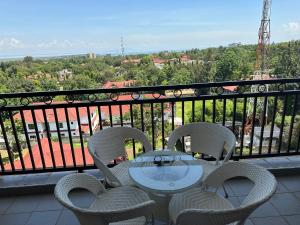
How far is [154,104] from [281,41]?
3.22 meters

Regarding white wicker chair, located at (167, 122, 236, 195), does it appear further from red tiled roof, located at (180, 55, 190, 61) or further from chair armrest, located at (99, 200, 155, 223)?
red tiled roof, located at (180, 55, 190, 61)

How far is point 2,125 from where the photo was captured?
7.95 ft

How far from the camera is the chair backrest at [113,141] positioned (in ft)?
6.68

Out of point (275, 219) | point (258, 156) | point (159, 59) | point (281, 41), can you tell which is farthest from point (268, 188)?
point (281, 41)

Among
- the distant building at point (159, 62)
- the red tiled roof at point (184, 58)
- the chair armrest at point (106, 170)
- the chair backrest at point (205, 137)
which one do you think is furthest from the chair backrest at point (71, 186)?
the red tiled roof at point (184, 58)

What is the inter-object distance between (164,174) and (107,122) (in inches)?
45.3

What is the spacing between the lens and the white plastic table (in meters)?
1.50

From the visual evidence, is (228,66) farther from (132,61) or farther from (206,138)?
(132,61)

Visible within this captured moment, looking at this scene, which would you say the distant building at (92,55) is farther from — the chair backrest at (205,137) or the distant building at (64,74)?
the chair backrest at (205,137)

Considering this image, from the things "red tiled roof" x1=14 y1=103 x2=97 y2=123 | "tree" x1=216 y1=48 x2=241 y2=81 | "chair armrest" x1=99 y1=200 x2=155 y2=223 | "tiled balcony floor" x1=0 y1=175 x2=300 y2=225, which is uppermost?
"tree" x1=216 y1=48 x2=241 y2=81

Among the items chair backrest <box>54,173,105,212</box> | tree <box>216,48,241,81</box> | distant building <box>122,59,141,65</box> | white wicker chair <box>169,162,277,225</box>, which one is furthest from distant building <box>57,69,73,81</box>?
white wicker chair <box>169,162,277,225</box>

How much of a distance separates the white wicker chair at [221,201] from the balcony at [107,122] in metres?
0.79

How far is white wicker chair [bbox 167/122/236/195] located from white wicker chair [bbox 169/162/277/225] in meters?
0.42

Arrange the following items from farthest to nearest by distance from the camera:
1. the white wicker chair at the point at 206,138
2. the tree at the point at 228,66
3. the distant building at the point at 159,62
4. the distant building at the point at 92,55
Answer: the distant building at the point at 92,55 < the distant building at the point at 159,62 < the tree at the point at 228,66 < the white wicker chair at the point at 206,138
